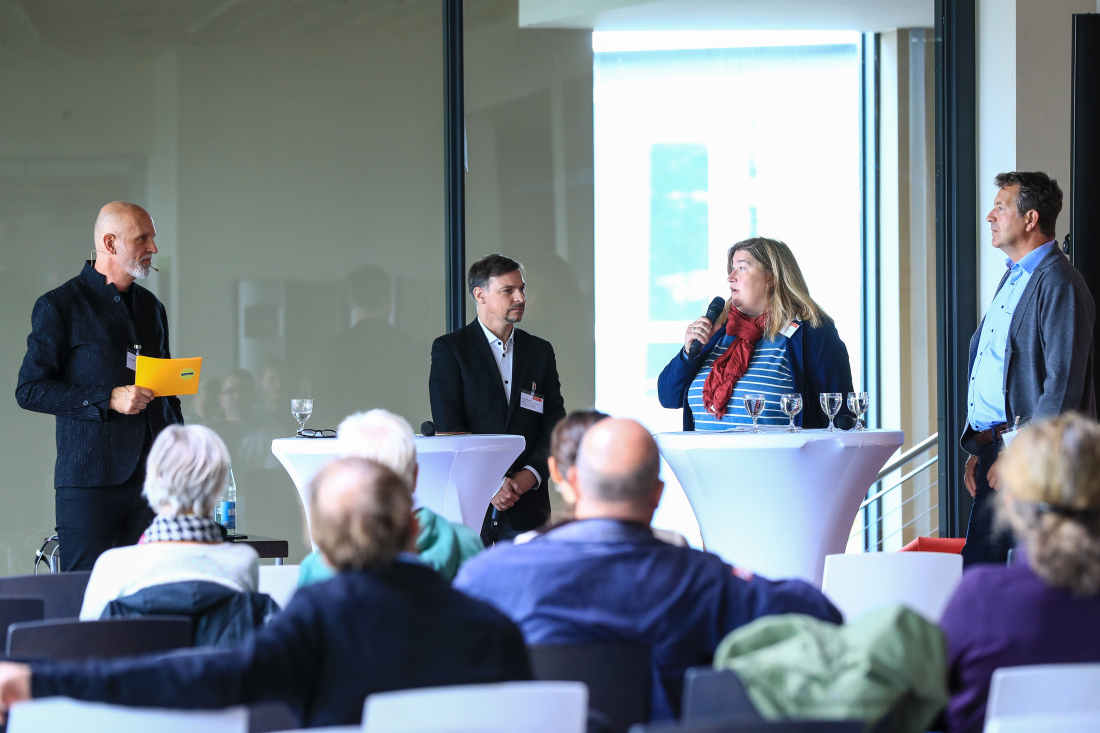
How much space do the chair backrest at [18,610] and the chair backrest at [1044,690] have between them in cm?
197

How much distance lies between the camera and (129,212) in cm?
403

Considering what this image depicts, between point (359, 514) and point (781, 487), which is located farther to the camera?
point (781, 487)

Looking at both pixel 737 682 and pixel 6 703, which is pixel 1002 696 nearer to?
pixel 737 682

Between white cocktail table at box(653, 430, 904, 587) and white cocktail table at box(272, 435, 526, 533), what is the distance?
617 millimetres

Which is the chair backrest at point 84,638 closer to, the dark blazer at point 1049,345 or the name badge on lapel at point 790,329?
the name badge on lapel at point 790,329

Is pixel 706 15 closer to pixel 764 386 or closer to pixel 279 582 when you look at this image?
pixel 764 386

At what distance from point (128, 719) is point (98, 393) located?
8.83ft

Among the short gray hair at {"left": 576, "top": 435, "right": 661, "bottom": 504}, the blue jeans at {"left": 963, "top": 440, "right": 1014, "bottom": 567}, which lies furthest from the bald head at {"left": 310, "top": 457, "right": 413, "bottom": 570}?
the blue jeans at {"left": 963, "top": 440, "right": 1014, "bottom": 567}

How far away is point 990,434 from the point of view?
397 centimetres

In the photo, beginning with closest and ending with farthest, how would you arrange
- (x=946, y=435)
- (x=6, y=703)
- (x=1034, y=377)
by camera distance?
(x=6, y=703) → (x=1034, y=377) → (x=946, y=435)

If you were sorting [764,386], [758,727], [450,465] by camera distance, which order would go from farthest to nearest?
[764,386] → [450,465] → [758,727]

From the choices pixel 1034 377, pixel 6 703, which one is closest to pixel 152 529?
pixel 6 703

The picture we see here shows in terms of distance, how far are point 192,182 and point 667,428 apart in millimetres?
2860

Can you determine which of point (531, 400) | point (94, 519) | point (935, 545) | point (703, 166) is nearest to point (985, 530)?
point (935, 545)
